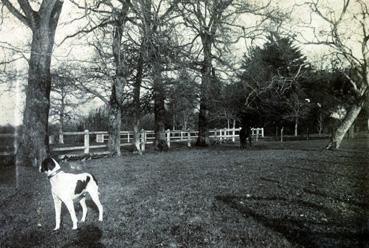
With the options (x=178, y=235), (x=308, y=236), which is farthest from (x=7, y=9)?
(x=308, y=236)

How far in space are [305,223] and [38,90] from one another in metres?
11.5

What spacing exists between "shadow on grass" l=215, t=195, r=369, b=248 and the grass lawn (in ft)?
0.05

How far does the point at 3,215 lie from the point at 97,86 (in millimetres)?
15674

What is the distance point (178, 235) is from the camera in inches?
269

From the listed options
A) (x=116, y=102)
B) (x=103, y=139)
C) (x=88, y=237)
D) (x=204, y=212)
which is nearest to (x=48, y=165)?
(x=88, y=237)

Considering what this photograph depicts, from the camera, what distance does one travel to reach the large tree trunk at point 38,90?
1563cm

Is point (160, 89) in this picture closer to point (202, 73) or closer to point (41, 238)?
point (202, 73)

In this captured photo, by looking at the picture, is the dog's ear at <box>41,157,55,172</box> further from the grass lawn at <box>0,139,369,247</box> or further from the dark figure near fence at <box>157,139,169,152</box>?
the dark figure near fence at <box>157,139,169,152</box>

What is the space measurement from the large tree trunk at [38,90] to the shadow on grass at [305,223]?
28.7 feet

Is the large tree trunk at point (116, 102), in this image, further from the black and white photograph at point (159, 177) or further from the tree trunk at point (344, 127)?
the tree trunk at point (344, 127)

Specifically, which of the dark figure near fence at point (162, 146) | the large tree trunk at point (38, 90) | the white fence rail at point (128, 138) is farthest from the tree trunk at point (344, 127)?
the large tree trunk at point (38, 90)

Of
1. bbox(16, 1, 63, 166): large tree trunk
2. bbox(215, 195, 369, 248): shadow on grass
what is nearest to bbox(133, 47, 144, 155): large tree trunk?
bbox(16, 1, 63, 166): large tree trunk

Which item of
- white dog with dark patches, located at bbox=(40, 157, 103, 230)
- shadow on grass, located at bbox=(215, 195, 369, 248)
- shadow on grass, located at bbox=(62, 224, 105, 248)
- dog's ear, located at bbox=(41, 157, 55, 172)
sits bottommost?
shadow on grass, located at bbox=(62, 224, 105, 248)

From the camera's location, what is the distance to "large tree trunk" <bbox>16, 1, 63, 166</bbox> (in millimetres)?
15633
